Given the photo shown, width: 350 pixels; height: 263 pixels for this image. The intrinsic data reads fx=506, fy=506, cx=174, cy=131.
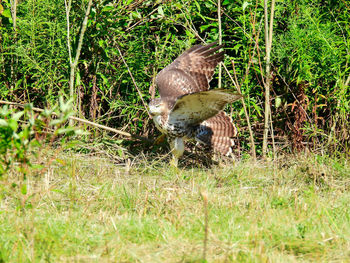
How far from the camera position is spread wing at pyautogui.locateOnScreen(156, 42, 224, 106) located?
557cm

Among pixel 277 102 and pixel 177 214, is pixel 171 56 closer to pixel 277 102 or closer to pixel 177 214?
pixel 277 102

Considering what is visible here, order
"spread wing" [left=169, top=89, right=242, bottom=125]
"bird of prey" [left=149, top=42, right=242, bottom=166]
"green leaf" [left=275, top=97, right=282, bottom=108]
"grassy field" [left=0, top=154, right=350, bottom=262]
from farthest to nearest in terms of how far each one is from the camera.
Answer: "green leaf" [left=275, top=97, right=282, bottom=108]
"bird of prey" [left=149, top=42, right=242, bottom=166]
"spread wing" [left=169, top=89, right=242, bottom=125]
"grassy field" [left=0, top=154, right=350, bottom=262]

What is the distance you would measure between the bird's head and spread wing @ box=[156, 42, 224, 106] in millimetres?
222

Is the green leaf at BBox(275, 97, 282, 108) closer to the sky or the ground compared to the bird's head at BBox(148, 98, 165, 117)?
closer to the sky

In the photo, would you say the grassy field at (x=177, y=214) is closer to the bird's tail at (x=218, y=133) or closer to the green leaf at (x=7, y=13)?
the bird's tail at (x=218, y=133)

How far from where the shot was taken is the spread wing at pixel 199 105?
4.80 m

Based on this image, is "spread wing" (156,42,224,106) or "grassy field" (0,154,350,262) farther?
"spread wing" (156,42,224,106)

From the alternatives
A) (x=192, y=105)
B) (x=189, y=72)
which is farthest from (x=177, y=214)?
(x=189, y=72)

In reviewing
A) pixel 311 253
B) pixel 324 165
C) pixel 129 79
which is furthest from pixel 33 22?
pixel 311 253

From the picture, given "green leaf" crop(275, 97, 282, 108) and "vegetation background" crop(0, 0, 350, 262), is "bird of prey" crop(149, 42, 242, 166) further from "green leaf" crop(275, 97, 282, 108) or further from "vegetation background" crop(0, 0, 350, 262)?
"green leaf" crop(275, 97, 282, 108)

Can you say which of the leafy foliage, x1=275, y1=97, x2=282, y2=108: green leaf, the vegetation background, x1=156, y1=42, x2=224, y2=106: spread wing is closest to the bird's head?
x1=156, y1=42, x2=224, y2=106: spread wing

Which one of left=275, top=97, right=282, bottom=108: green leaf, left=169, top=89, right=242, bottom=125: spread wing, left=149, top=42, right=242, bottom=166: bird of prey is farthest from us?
left=275, top=97, right=282, bottom=108: green leaf

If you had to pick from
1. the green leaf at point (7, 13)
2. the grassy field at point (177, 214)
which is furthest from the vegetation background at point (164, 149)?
the green leaf at point (7, 13)

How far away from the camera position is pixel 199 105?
16.8ft
